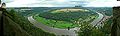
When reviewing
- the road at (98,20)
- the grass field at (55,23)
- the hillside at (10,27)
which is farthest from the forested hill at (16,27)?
the road at (98,20)

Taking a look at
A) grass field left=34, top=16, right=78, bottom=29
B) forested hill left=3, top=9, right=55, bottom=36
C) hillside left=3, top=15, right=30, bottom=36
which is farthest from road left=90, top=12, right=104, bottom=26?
hillside left=3, top=15, right=30, bottom=36

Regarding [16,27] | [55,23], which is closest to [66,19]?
[55,23]

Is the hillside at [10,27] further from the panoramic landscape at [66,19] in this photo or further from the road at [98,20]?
the road at [98,20]

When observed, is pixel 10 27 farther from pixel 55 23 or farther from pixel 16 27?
pixel 55 23

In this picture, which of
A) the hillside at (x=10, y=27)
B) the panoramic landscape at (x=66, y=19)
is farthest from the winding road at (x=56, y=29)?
the hillside at (x=10, y=27)

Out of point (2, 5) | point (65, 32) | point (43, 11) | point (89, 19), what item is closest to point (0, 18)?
point (2, 5)

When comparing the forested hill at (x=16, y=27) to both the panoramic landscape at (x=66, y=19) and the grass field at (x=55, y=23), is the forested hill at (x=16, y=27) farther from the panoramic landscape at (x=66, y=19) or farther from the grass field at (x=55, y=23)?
the grass field at (x=55, y=23)

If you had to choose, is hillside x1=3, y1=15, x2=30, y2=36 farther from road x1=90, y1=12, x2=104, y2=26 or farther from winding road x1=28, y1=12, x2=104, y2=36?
road x1=90, y1=12, x2=104, y2=26

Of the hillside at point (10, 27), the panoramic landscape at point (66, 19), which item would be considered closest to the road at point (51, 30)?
the panoramic landscape at point (66, 19)

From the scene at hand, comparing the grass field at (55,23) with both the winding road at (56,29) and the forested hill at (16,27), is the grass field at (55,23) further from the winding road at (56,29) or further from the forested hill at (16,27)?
the forested hill at (16,27)
